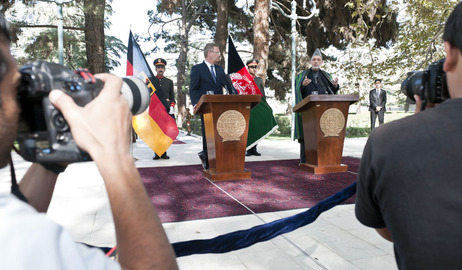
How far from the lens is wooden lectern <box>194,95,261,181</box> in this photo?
4453mm

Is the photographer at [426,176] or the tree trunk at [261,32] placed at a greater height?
the tree trunk at [261,32]

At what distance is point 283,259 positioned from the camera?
222cm

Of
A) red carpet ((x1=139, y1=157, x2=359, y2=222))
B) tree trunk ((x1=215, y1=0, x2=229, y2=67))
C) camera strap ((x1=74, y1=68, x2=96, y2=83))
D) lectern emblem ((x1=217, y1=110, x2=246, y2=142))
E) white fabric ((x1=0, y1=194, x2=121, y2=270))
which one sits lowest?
red carpet ((x1=139, y1=157, x2=359, y2=222))

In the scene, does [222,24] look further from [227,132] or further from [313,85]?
[227,132]

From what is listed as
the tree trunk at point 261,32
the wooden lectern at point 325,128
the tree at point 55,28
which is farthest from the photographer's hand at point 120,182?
the tree trunk at point 261,32

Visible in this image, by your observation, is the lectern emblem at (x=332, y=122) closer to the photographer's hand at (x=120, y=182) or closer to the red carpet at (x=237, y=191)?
the red carpet at (x=237, y=191)

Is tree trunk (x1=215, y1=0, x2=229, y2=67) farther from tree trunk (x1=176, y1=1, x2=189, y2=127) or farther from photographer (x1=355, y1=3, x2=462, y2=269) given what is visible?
photographer (x1=355, y1=3, x2=462, y2=269)

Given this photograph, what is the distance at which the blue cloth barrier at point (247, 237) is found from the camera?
4.89 feet

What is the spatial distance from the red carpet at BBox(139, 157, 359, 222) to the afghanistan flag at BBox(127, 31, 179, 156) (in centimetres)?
94

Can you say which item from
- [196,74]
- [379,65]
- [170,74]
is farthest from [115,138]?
[170,74]

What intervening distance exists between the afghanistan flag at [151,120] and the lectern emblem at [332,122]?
297 centimetres

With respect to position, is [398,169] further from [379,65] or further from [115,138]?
[379,65]

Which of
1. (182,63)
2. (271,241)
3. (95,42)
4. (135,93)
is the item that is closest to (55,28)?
(95,42)

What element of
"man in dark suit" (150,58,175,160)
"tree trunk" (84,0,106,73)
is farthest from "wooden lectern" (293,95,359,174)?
"tree trunk" (84,0,106,73)
